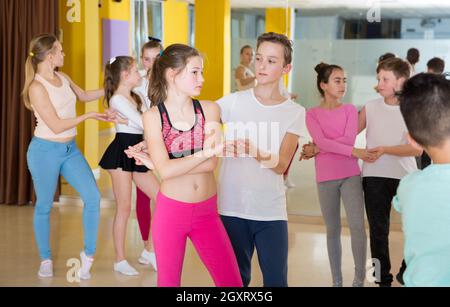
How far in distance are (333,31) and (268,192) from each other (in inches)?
135

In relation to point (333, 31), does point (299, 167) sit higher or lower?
lower

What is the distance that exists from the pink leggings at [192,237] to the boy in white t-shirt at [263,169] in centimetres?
21

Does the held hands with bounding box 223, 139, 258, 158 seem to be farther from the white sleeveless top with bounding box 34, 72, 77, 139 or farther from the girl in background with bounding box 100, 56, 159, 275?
the white sleeveless top with bounding box 34, 72, 77, 139

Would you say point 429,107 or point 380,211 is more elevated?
point 429,107

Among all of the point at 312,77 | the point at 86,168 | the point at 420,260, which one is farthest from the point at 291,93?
the point at 420,260

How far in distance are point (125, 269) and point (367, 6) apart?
3079 millimetres

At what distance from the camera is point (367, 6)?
608cm

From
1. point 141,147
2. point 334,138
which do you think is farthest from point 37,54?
point 334,138

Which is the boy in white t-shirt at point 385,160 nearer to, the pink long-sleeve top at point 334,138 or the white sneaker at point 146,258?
the pink long-sleeve top at point 334,138

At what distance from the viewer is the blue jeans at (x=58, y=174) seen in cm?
→ 438

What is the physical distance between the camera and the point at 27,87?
4.40m

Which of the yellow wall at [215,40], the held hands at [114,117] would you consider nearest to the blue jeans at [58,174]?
the held hands at [114,117]

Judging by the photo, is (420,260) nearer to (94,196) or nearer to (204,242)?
(204,242)

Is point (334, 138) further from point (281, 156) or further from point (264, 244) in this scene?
point (264, 244)
